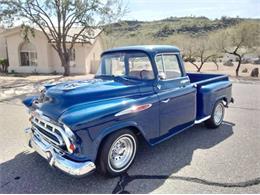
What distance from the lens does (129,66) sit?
14.9 feet

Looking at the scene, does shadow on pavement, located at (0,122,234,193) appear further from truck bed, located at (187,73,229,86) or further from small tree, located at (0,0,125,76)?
small tree, located at (0,0,125,76)

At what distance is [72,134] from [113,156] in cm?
83

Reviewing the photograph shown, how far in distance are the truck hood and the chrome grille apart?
0.14m

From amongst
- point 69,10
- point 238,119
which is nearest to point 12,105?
point 238,119

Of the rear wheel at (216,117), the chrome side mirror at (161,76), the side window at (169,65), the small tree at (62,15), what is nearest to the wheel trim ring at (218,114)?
the rear wheel at (216,117)

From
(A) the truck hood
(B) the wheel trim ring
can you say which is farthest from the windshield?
(B) the wheel trim ring

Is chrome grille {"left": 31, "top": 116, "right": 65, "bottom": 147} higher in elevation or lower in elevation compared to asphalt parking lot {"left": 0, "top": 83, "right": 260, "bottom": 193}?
higher

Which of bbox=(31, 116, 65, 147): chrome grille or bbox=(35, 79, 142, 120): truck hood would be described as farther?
bbox=(35, 79, 142, 120): truck hood

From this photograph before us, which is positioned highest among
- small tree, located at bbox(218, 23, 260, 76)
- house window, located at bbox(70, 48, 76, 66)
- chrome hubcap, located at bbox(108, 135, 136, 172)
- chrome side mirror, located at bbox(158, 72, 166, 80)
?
small tree, located at bbox(218, 23, 260, 76)

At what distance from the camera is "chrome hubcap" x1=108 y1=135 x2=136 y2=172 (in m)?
3.59

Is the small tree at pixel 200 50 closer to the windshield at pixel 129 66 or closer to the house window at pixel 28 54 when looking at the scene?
the house window at pixel 28 54

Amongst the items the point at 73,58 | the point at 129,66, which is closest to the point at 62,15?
the point at 73,58

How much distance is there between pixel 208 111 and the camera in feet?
17.5

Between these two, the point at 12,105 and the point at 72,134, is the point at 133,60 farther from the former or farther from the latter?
the point at 12,105
